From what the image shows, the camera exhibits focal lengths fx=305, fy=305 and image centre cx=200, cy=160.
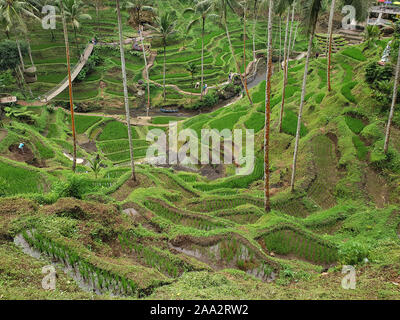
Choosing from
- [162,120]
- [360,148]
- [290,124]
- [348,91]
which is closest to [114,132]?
[162,120]

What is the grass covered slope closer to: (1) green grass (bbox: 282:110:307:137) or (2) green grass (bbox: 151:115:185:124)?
(1) green grass (bbox: 282:110:307:137)

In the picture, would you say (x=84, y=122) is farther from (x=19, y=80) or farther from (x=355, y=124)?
(x=355, y=124)

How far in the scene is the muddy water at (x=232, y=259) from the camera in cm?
1295

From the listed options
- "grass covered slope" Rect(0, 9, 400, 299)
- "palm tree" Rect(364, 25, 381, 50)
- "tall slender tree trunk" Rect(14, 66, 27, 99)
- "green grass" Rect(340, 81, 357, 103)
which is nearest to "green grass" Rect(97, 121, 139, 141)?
"grass covered slope" Rect(0, 9, 400, 299)

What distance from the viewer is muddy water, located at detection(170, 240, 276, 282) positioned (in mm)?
12953

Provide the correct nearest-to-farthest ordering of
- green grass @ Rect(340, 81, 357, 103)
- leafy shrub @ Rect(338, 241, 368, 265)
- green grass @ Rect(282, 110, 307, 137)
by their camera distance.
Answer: leafy shrub @ Rect(338, 241, 368, 265)
green grass @ Rect(340, 81, 357, 103)
green grass @ Rect(282, 110, 307, 137)

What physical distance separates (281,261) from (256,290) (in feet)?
11.4

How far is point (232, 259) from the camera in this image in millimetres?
13836

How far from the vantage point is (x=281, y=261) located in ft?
43.9

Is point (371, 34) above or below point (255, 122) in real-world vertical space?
above

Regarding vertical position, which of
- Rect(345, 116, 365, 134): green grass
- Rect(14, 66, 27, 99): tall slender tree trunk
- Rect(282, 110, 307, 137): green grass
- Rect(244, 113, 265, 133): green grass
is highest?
Rect(14, 66, 27, 99): tall slender tree trunk
